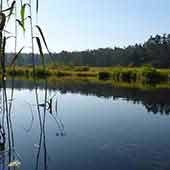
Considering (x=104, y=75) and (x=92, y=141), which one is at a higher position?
(x=104, y=75)

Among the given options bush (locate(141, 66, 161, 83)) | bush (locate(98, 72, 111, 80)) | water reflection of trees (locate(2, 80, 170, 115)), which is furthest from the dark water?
bush (locate(98, 72, 111, 80))

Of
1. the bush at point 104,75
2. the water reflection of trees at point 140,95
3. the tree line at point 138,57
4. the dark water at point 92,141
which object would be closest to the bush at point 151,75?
the bush at point 104,75

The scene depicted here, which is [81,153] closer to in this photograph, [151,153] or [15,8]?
[151,153]

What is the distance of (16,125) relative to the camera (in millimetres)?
10875

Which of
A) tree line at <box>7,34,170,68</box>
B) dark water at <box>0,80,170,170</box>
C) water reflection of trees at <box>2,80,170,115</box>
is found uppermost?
tree line at <box>7,34,170,68</box>

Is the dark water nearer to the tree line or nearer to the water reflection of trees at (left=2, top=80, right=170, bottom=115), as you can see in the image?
the water reflection of trees at (left=2, top=80, right=170, bottom=115)

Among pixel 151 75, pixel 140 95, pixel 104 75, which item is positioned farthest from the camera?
pixel 104 75

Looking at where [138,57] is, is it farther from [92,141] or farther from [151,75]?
[92,141]

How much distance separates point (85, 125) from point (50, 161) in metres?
4.64

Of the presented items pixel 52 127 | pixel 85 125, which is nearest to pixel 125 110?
pixel 85 125

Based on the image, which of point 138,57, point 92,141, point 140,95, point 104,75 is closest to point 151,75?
point 104,75

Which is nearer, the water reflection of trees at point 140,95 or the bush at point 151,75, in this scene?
the water reflection of trees at point 140,95

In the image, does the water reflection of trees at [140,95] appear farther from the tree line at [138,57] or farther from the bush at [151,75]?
the tree line at [138,57]

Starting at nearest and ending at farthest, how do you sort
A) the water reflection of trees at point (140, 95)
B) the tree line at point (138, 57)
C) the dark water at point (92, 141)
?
the dark water at point (92, 141), the water reflection of trees at point (140, 95), the tree line at point (138, 57)
